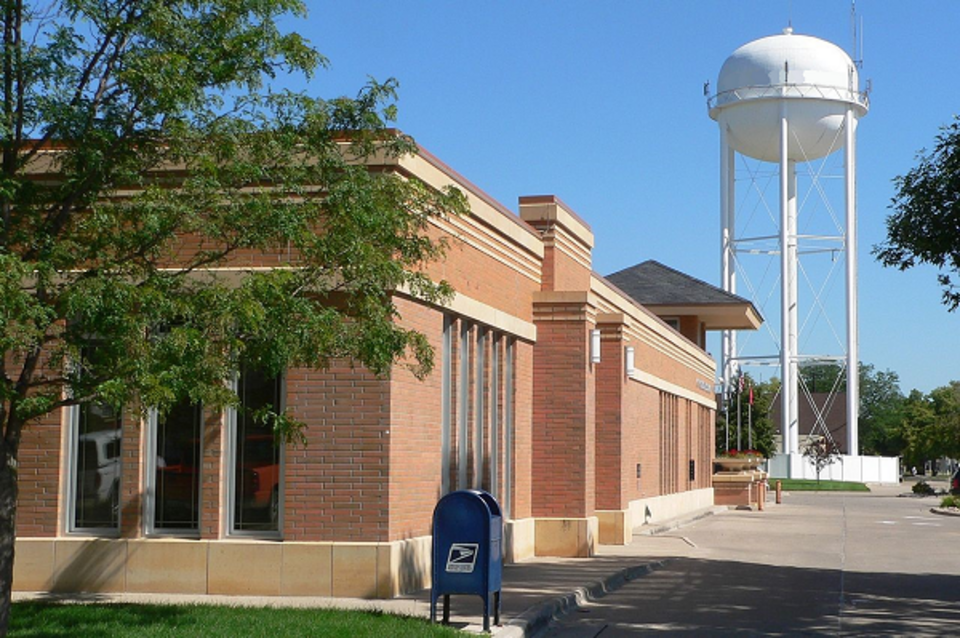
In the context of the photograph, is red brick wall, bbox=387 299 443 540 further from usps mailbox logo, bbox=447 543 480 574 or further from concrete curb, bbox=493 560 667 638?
usps mailbox logo, bbox=447 543 480 574

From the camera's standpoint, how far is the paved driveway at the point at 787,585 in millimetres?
14812

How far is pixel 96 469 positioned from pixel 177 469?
98 cm

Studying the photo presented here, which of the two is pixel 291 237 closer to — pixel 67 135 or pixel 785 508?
pixel 67 135

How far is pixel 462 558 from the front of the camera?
529 inches

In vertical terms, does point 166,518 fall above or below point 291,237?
below

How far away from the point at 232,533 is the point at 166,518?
2.76 ft

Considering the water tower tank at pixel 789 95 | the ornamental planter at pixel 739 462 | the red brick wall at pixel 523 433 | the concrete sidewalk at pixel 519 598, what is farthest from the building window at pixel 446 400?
the water tower tank at pixel 789 95

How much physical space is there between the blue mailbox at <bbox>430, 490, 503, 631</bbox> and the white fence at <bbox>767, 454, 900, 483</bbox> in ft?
219

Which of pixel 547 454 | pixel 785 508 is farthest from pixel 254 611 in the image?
pixel 785 508

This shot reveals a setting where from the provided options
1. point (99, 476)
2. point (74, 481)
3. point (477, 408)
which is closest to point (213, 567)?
point (99, 476)

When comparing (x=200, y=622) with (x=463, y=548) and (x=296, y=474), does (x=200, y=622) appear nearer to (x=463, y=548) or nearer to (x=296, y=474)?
(x=463, y=548)

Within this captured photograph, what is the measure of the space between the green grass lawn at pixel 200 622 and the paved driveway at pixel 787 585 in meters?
1.97

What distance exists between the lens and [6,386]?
1041 cm

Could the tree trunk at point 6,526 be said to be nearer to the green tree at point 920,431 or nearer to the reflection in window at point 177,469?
the reflection in window at point 177,469
